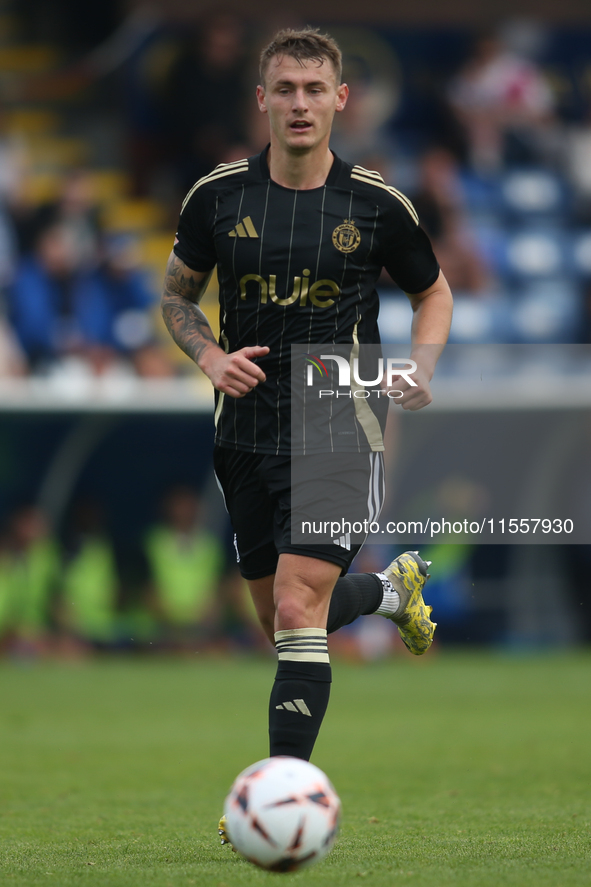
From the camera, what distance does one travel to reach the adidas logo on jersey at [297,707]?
150 inches

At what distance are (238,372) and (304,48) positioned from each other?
3.54ft

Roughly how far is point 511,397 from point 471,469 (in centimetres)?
206

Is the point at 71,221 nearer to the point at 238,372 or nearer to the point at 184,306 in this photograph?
the point at 184,306

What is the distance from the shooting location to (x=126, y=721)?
8.30m

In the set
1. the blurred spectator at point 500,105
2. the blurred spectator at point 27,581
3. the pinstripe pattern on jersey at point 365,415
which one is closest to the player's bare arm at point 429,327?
the pinstripe pattern on jersey at point 365,415

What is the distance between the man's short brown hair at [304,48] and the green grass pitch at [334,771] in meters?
2.47

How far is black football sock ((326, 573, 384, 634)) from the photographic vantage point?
4410 millimetres

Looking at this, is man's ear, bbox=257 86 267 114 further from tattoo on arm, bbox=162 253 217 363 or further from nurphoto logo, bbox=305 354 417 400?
nurphoto logo, bbox=305 354 417 400

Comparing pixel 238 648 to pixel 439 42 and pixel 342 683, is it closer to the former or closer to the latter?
pixel 342 683

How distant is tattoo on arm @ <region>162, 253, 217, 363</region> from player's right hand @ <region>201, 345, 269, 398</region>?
298mm

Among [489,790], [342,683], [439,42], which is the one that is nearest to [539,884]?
[489,790]

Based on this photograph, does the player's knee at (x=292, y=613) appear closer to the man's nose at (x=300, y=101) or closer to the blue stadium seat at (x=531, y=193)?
the man's nose at (x=300, y=101)

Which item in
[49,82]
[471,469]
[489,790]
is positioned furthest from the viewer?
[49,82]

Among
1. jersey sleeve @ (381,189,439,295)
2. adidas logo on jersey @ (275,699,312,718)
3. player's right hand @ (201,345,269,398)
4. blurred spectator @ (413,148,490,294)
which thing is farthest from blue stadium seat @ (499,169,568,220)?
adidas logo on jersey @ (275,699,312,718)
